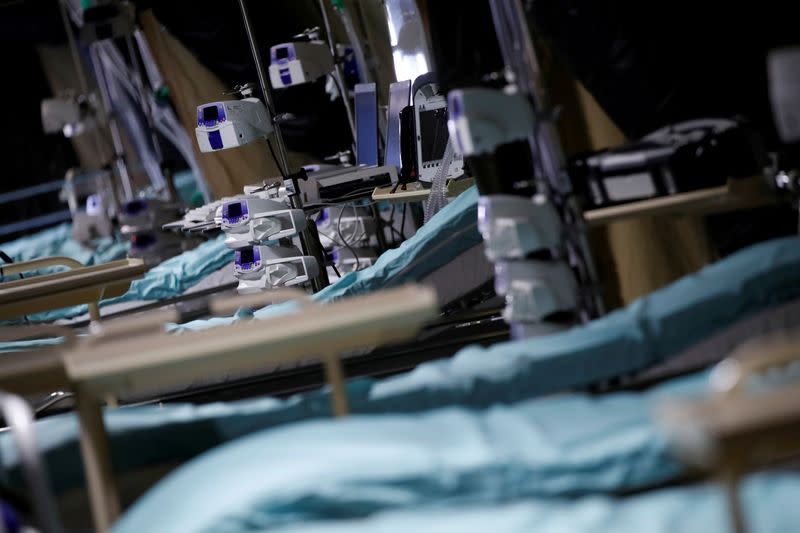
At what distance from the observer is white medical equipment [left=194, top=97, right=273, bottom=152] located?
4586 millimetres

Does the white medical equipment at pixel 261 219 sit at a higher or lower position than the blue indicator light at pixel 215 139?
lower

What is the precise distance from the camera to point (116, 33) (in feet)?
22.3

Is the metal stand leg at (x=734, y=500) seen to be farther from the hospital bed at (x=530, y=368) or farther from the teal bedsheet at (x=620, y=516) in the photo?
the hospital bed at (x=530, y=368)

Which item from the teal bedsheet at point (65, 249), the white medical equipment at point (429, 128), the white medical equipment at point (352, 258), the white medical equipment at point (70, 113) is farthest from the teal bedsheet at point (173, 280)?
the white medical equipment at point (70, 113)

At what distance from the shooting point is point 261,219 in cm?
466

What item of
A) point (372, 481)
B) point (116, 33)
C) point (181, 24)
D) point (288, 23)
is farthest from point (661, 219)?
point (116, 33)

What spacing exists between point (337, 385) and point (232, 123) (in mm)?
2763

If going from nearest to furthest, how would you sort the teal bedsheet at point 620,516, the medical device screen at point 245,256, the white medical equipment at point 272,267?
the teal bedsheet at point 620,516 < the white medical equipment at point 272,267 < the medical device screen at point 245,256

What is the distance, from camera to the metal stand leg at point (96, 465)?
6.48 ft

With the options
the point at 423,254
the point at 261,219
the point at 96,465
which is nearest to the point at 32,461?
the point at 96,465

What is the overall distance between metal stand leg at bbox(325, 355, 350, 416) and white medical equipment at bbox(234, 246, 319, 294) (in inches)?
105

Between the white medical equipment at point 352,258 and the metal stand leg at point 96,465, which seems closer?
the metal stand leg at point 96,465

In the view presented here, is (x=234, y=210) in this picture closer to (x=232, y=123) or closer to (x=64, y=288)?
(x=232, y=123)

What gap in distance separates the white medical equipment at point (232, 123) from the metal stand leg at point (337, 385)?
2719mm
